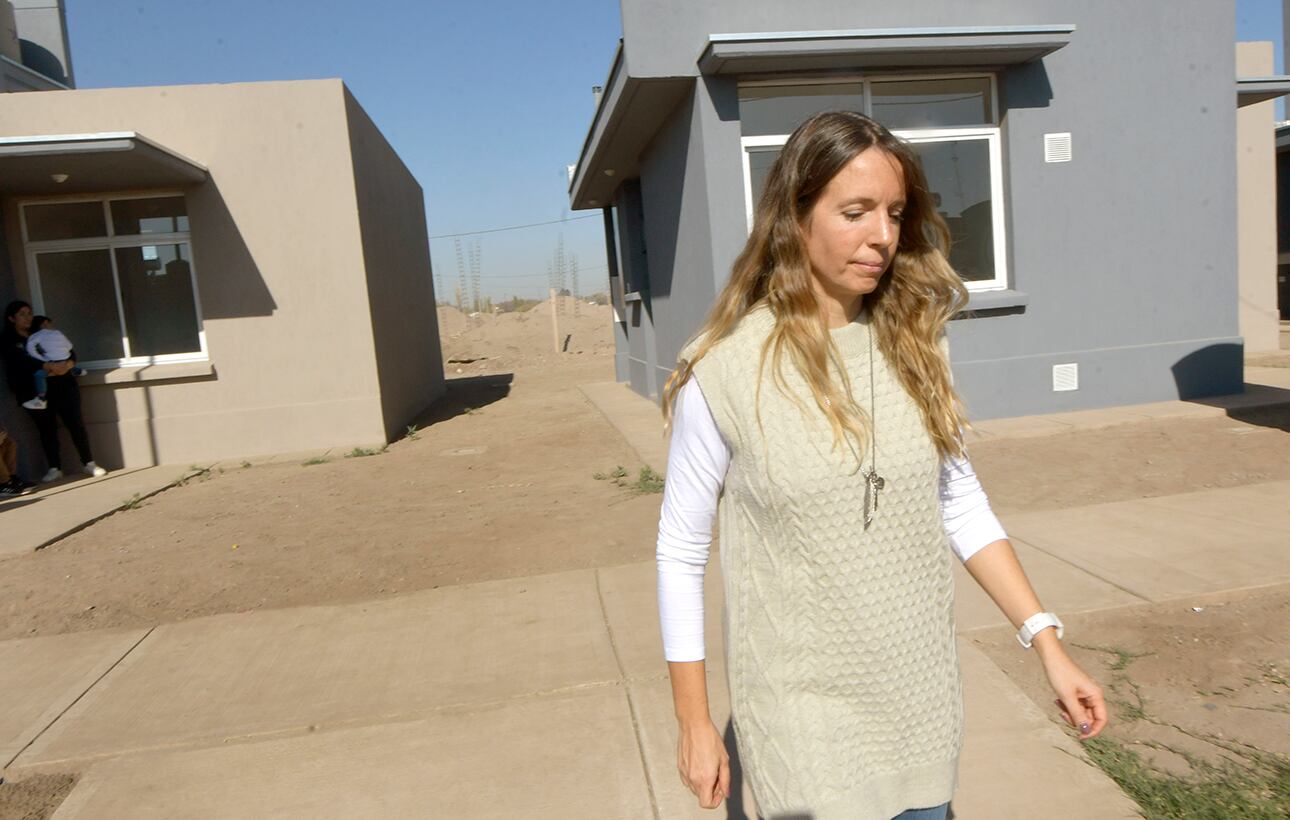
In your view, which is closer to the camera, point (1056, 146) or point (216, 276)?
point (1056, 146)

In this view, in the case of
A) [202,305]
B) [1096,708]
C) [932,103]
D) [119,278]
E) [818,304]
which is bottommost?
[1096,708]

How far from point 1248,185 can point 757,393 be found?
13.0 metres

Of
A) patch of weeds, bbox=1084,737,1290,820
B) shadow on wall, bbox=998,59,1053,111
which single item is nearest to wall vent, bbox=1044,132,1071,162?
shadow on wall, bbox=998,59,1053,111

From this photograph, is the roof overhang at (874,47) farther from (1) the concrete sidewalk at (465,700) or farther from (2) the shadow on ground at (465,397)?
(2) the shadow on ground at (465,397)

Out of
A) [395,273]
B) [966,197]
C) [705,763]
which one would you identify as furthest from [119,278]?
[705,763]

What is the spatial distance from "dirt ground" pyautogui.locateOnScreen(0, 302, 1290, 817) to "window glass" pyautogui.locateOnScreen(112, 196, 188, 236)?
2716 millimetres

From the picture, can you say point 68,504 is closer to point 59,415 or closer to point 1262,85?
point 59,415

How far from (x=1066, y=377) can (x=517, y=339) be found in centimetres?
2224

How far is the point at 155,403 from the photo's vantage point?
9.88m

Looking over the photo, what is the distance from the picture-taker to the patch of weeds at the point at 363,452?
9.66 m

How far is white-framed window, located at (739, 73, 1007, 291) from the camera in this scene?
7.82 metres

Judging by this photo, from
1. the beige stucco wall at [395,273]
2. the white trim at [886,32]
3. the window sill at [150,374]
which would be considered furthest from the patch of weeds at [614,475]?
the window sill at [150,374]

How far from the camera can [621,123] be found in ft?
30.3

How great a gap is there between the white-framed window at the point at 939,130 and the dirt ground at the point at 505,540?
6.60 feet
